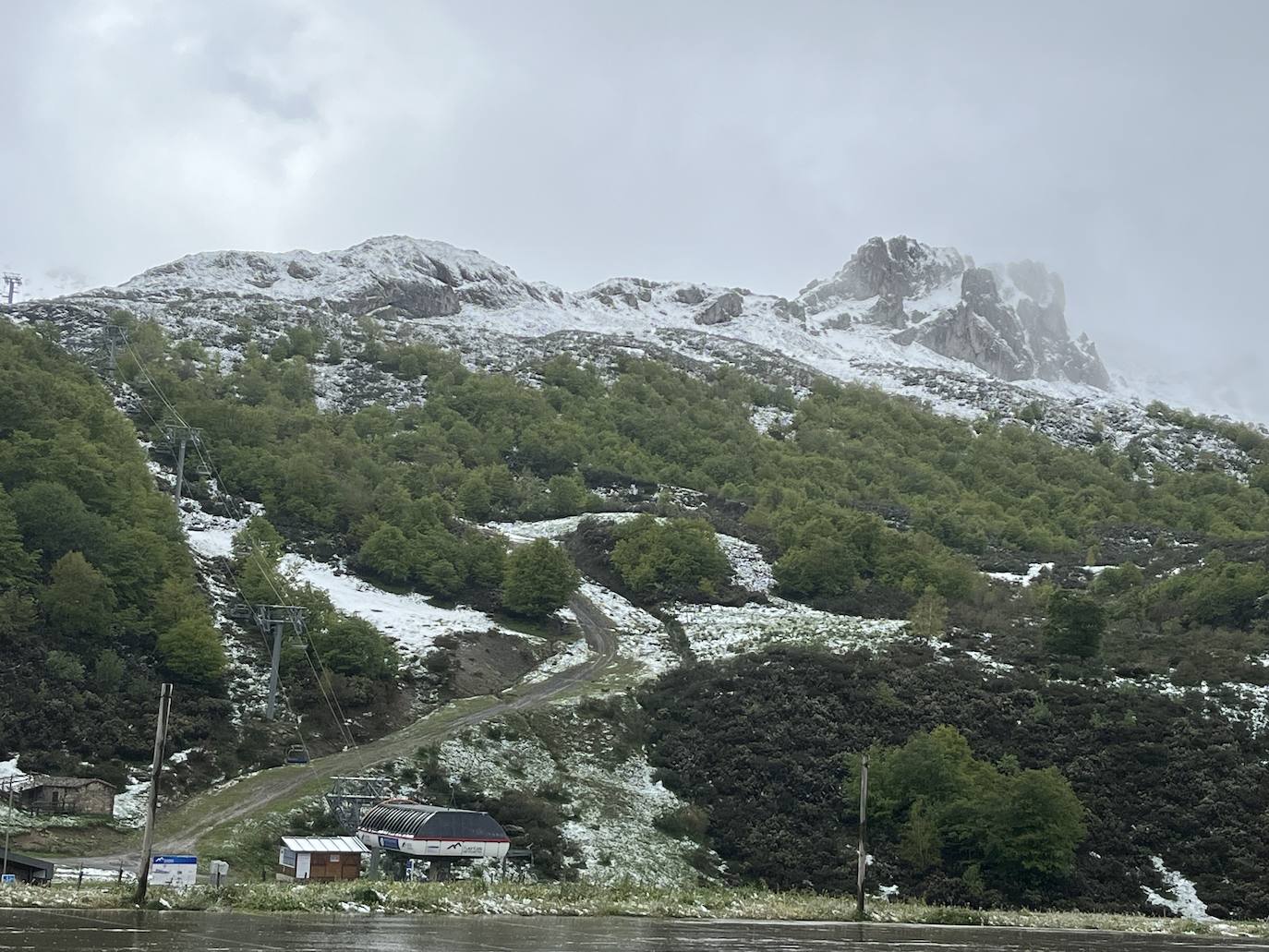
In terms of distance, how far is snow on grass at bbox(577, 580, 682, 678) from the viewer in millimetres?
76000

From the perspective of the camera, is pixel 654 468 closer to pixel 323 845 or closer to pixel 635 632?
pixel 635 632

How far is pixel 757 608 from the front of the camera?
91.8m

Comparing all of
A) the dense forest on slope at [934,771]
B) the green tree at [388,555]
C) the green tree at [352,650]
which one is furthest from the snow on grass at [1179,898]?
the green tree at [388,555]

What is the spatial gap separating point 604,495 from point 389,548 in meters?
40.2

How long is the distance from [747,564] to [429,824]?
6249 centimetres

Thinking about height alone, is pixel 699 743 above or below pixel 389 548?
below

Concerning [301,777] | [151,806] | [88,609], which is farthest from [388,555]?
[151,806]

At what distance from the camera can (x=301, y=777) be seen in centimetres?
5275

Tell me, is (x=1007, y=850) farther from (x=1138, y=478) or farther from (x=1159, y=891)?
(x=1138, y=478)

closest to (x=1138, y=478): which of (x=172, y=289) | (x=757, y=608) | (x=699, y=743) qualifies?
(x=757, y=608)

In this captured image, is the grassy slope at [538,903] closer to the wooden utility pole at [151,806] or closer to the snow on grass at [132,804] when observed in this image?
the wooden utility pole at [151,806]

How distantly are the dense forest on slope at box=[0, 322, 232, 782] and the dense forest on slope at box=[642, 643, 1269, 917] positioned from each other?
71.7 feet

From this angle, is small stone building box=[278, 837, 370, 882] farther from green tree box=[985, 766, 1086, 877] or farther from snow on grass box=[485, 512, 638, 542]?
snow on grass box=[485, 512, 638, 542]

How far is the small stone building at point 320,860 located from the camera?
133 feet
